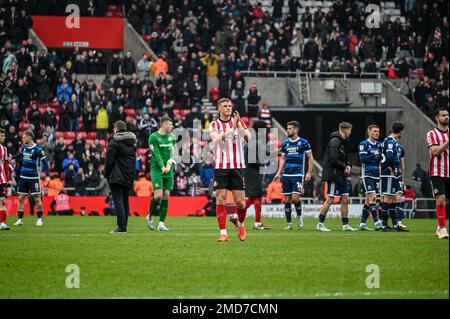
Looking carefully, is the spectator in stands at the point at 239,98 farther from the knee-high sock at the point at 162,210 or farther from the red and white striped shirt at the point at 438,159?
the red and white striped shirt at the point at 438,159

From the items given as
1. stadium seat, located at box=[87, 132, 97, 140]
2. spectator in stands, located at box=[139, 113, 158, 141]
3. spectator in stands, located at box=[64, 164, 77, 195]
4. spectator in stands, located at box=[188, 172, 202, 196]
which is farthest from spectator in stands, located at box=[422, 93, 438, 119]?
spectator in stands, located at box=[64, 164, 77, 195]

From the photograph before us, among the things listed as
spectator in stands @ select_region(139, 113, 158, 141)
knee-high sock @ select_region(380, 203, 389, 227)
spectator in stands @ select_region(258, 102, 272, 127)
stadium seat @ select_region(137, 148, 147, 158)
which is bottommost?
knee-high sock @ select_region(380, 203, 389, 227)

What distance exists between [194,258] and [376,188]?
955 centimetres

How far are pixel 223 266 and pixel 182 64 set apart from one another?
28.5m

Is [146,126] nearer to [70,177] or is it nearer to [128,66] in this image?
[70,177]

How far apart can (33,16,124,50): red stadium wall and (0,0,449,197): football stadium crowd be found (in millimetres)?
596

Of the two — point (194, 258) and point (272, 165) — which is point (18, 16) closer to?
point (272, 165)

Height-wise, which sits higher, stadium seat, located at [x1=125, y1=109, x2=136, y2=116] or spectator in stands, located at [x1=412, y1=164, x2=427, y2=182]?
stadium seat, located at [x1=125, y1=109, x2=136, y2=116]

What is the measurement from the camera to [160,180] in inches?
822

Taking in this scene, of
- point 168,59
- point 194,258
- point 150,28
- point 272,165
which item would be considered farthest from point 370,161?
point 150,28

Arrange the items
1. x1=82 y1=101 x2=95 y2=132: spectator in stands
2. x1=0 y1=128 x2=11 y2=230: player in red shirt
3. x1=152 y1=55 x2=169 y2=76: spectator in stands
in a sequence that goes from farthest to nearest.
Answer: x1=152 y1=55 x2=169 y2=76: spectator in stands < x1=82 y1=101 x2=95 y2=132: spectator in stands < x1=0 y1=128 x2=11 y2=230: player in red shirt

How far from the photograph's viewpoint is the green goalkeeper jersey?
20.8 metres

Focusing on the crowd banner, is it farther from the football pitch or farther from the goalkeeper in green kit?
the football pitch

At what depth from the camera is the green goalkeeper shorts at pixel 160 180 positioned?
68.3 feet
